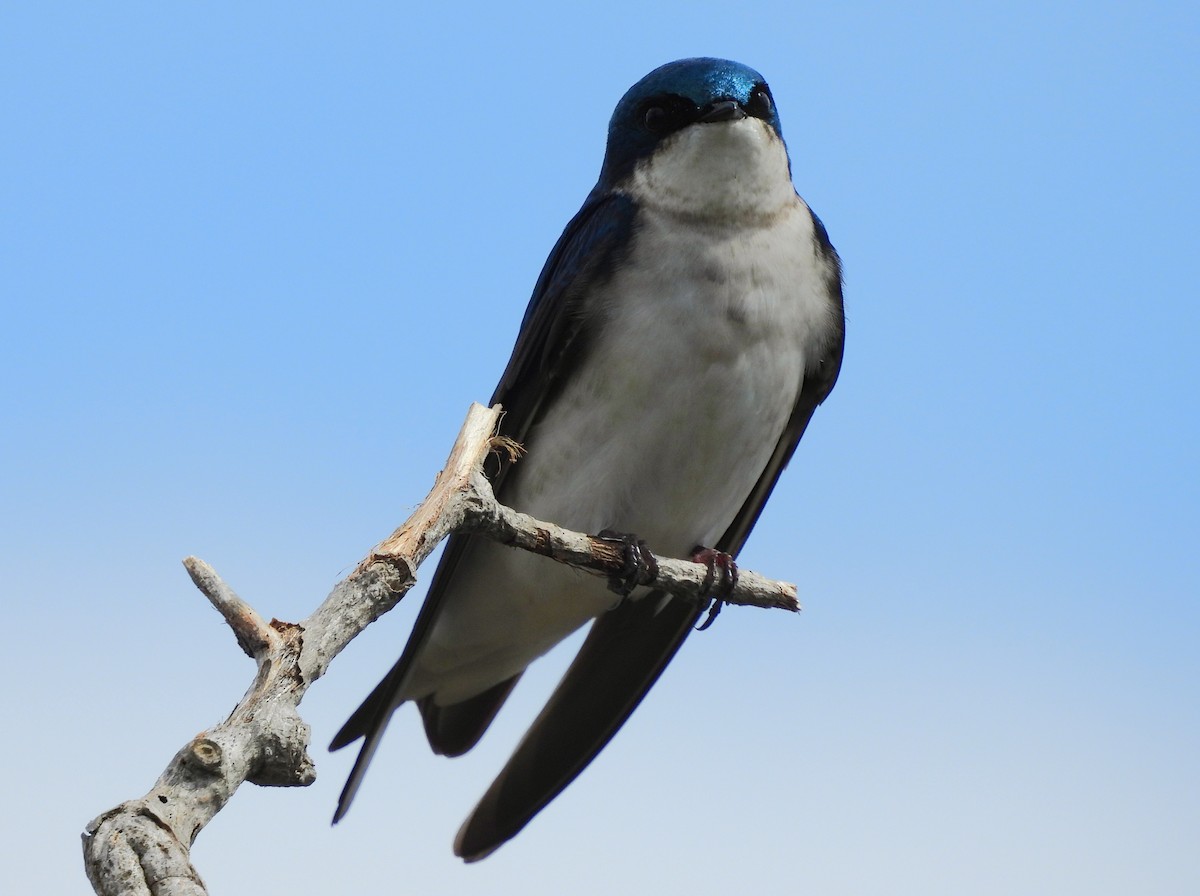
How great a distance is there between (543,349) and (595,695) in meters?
1.57

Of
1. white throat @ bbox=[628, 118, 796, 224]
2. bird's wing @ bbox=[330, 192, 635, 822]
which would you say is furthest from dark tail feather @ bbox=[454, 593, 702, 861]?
white throat @ bbox=[628, 118, 796, 224]

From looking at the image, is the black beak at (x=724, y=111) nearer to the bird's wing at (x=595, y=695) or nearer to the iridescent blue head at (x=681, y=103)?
the iridescent blue head at (x=681, y=103)

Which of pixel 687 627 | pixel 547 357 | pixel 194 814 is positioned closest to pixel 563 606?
pixel 687 627

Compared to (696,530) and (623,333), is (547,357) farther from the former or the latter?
(696,530)

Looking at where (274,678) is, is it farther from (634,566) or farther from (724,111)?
(724,111)

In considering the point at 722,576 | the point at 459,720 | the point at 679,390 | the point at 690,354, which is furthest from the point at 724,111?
the point at 459,720

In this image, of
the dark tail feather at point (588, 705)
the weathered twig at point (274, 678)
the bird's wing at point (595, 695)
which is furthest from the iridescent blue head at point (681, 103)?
the dark tail feather at point (588, 705)

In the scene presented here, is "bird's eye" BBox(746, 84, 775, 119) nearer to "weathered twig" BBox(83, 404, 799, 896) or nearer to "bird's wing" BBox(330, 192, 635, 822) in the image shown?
"bird's wing" BBox(330, 192, 635, 822)

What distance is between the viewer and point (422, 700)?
5750 millimetres

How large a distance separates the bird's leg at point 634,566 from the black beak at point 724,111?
5.09 ft

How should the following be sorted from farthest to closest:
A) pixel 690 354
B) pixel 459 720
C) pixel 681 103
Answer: pixel 459 720
pixel 681 103
pixel 690 354

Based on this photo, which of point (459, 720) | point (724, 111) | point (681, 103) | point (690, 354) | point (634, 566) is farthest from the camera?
point (459, 720)

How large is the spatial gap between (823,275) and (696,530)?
1039 millimetres

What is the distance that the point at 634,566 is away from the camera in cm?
443
